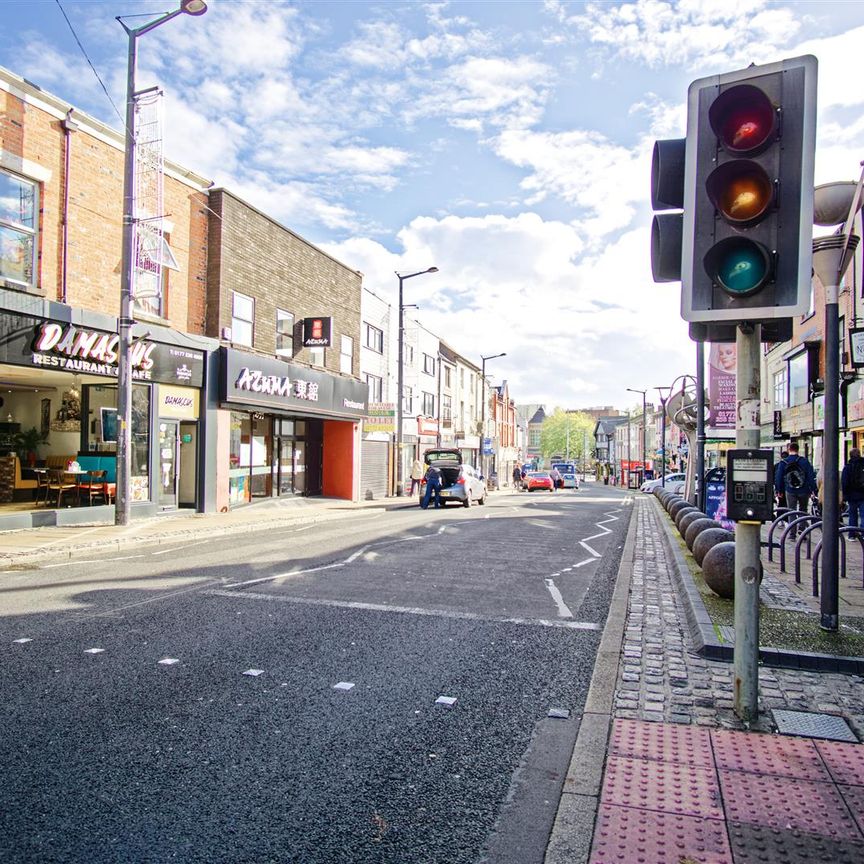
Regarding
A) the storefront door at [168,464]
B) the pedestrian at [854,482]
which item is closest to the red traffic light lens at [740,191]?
the pedestrian at [854,482]

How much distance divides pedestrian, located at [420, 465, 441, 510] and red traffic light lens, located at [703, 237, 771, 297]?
20529 mm

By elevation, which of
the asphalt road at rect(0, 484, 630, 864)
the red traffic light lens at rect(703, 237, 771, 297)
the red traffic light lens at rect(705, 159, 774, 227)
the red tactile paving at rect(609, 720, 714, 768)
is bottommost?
the asphalt road at rect(0, 484, 630, 864)

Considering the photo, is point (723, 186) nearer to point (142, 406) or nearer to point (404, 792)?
point (404, 792)

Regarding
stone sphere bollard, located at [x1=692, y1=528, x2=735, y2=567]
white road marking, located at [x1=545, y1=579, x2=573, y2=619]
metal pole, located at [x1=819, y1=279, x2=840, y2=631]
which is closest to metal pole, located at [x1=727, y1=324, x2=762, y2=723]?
metal pole, located at [x1=819, y1=279, x2=840, y2=631]

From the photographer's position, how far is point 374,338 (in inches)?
1288

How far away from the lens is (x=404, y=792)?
336 centimetres

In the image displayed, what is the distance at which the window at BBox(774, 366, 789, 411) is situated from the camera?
30.4 metres

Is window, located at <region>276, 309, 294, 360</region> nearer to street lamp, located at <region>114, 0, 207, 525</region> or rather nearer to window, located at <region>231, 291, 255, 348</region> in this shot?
window, located at <region>231, 291, 255, 348</region>

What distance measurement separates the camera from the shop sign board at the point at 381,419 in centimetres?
2861

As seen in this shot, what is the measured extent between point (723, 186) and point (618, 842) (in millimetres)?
3349

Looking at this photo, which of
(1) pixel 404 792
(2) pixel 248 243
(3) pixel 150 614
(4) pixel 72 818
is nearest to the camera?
(4) pixel 72 818

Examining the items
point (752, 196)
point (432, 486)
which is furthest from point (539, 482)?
point (752, 196)

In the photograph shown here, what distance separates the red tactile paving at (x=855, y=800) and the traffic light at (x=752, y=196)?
2347mm

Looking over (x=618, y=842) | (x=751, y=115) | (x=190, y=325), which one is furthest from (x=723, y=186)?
(x=190, y=325)
